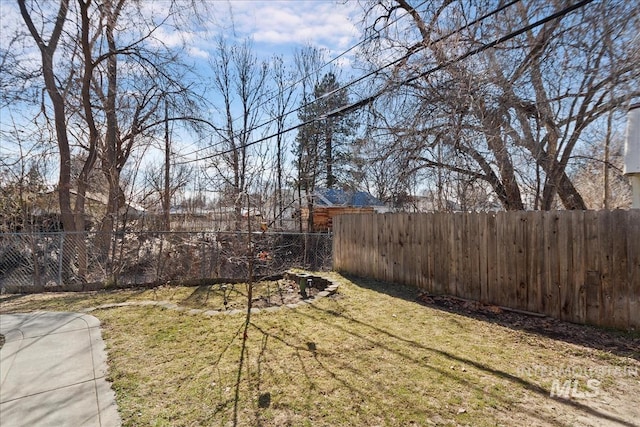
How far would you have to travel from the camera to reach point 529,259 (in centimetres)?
434

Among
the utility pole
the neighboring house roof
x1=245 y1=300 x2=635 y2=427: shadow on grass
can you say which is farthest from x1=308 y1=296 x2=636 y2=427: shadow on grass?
the neighboring house roof

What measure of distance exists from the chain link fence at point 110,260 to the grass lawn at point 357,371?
8.44 feet

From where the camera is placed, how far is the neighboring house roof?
57.3 feet

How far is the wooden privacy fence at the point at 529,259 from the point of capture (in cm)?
361

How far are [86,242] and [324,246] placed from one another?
5973mm

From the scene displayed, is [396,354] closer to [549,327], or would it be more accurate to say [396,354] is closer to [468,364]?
[468,364]

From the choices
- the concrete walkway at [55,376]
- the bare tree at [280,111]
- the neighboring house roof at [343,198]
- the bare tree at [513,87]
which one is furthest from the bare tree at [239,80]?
the concrete walkway at [55,376]

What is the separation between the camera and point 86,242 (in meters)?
7.10

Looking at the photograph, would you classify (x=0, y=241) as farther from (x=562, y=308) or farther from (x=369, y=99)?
(x=562, y=308)

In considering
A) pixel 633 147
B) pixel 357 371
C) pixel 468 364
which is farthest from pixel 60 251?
pixel 633 147

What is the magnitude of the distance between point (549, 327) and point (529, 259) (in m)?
0.85

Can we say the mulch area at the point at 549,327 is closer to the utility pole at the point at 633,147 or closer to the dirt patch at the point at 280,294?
the dirt patch at the point at 280,294

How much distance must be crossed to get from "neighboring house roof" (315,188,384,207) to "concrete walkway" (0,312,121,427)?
44.2 feet

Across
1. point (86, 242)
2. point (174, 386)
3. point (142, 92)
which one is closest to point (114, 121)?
point (142, 92)
